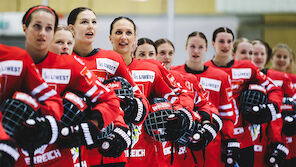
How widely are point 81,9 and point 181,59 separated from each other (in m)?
5.45

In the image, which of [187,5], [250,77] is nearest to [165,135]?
[250,77]

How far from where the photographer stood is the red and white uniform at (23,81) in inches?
95.0

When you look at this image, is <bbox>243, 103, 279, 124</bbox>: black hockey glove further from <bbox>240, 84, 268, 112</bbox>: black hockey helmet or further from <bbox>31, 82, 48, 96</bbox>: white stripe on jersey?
<bbox>31, 82, 48, 96</bbox>: white stripe on jersey

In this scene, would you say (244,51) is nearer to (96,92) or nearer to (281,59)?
(281,59)

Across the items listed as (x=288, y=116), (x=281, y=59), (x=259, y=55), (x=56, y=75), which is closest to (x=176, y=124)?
(x=56, y=75)

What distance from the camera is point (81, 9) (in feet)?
11.2

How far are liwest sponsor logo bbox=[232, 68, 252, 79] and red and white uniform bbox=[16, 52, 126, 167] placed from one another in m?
2.31

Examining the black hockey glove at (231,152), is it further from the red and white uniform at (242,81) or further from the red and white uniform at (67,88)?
the red and white uniform at (67,88)

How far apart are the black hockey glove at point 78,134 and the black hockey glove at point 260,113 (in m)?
2.46

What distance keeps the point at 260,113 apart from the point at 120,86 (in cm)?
208

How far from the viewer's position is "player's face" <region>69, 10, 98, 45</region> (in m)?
3.32

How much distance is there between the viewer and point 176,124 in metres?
3.41

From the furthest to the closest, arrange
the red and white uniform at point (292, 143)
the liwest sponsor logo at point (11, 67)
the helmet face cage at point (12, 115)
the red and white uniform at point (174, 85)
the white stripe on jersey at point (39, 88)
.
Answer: the red and white uniform at point (292, 143)
the red and white uniform at point (174, 85)
the white stripe on jersey at point (39, 88)
the liwest sponsor logo at point (11, 67)
the helmet face cage at point (12, 115)

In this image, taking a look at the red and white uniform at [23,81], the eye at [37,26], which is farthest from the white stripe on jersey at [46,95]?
the eye at [37,26]
